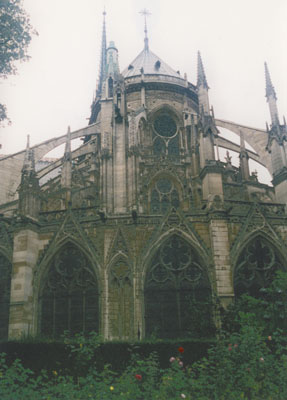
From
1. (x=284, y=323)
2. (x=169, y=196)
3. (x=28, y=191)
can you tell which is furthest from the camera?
(x=169, y=196)

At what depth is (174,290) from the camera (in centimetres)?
1648

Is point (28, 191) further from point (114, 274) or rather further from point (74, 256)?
point (114, 274)

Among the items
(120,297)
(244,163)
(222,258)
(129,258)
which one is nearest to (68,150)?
(129,258)

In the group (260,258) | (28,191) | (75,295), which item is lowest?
(75,295)

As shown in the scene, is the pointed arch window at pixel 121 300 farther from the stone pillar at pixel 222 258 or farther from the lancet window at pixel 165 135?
the lancet window at pixel 165 135

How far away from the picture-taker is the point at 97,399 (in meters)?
6.99

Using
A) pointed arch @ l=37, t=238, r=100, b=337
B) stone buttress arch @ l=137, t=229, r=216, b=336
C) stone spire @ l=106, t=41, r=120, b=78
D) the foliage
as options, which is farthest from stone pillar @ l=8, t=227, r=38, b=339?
stone spire @ l=106, t=41, r=120, b=78

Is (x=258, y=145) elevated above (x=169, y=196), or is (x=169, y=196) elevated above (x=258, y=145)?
(x=258, y=145)

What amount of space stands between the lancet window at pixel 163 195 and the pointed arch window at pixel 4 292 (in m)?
8.66

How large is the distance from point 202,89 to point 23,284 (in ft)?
40.4

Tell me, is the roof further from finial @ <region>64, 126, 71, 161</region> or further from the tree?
the tree

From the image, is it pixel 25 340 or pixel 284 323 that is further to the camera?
pixel 284 323

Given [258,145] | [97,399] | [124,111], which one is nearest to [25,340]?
[97,399]

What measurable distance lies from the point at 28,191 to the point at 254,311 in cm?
964
